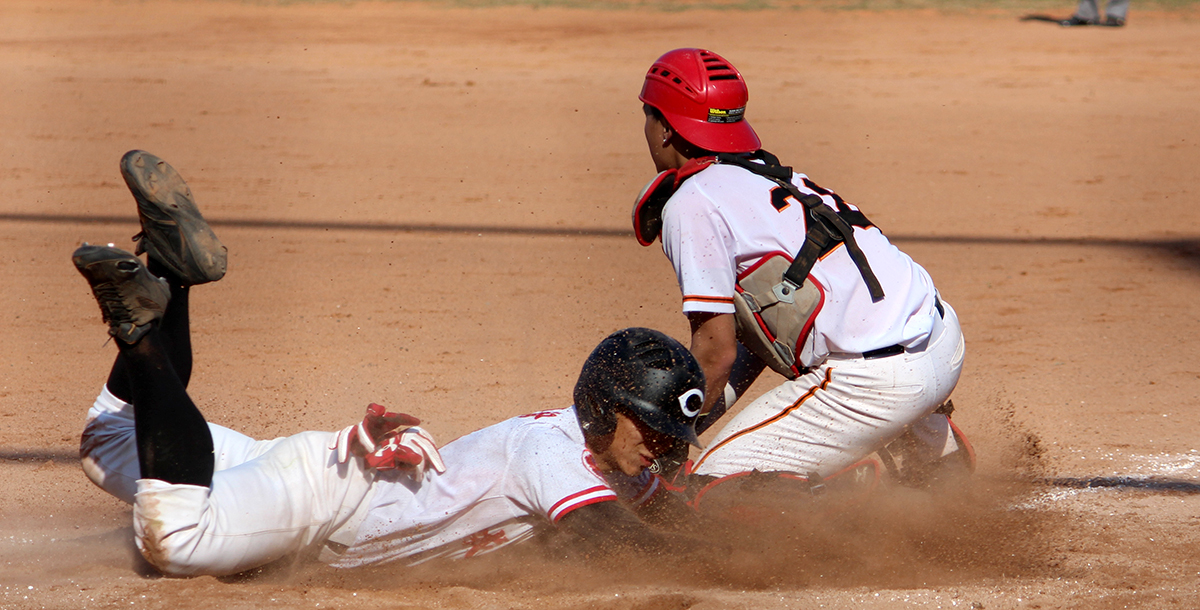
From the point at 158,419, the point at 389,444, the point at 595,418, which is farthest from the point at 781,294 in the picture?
the point at 158,419

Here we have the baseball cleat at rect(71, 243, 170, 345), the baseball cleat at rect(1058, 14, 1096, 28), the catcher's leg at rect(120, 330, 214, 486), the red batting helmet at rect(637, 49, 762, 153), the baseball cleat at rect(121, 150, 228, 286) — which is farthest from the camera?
the baseball cleat at rect(1058, 14, 1096, 28)

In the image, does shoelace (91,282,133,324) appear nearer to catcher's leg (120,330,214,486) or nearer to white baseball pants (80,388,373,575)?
catcher's leg (120,330,214,486)

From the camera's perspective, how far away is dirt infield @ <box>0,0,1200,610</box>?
9.84 feet

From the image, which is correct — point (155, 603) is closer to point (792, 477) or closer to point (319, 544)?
point (319, 544)

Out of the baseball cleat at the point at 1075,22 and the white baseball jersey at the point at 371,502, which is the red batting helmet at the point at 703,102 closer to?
the white baseball jersey at the point at 371,502

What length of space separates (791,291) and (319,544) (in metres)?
1.45

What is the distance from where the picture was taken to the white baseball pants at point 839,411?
10.2 feet

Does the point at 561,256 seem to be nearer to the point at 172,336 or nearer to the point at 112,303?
the point at 172,336

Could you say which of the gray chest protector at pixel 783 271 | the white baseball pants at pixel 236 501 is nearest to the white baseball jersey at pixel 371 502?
the white baseball pants at pixel 236 501

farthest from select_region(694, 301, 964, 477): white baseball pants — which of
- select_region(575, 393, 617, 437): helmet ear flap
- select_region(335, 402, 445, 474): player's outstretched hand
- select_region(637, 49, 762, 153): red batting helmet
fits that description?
select_region(335, 402, 445, 474): player's outstretched hand

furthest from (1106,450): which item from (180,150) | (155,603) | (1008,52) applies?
(1008,52)

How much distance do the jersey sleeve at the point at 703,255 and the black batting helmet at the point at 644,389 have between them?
0.22 metres

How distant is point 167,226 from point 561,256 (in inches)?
143

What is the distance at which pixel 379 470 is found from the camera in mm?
2834
